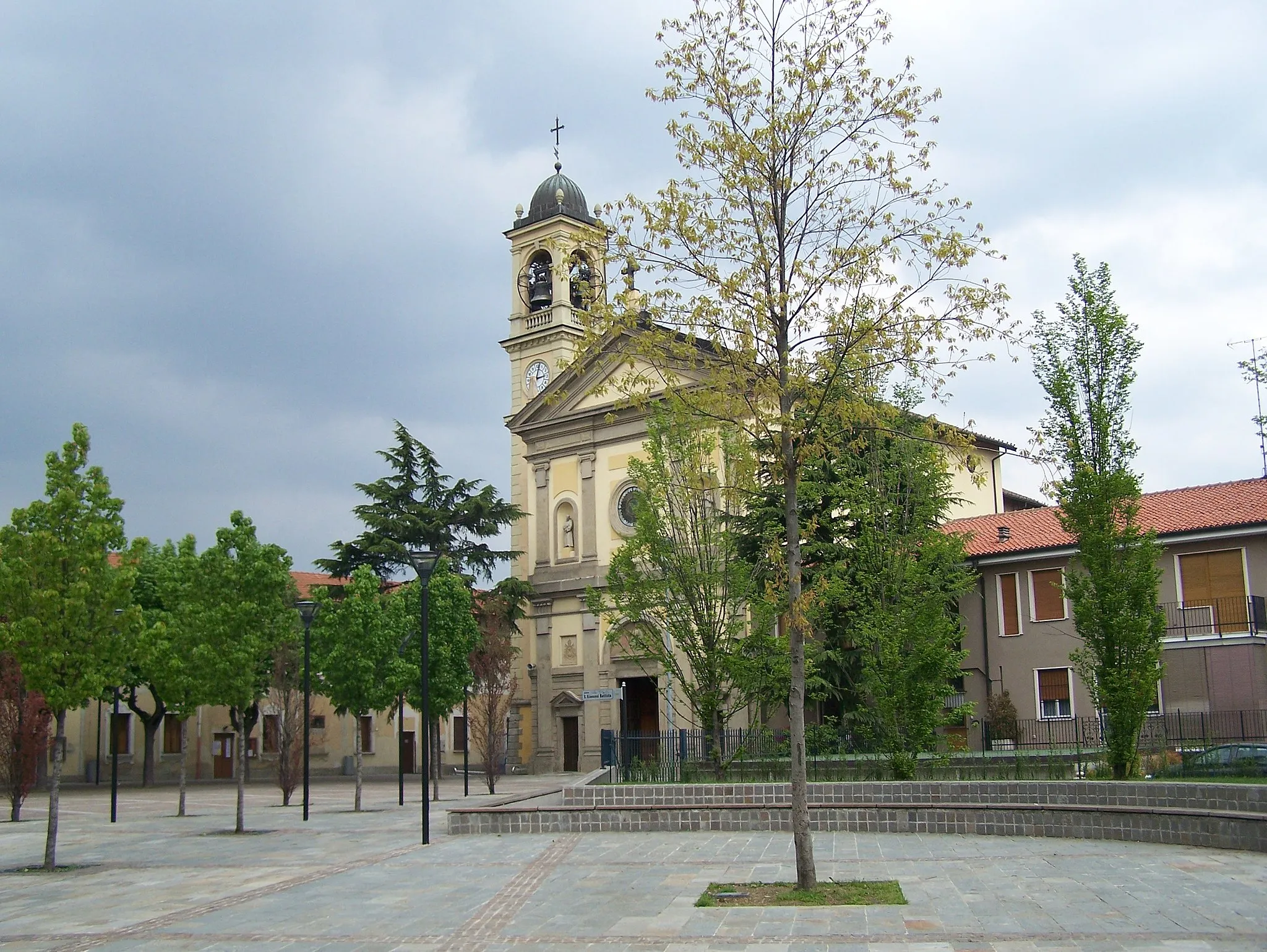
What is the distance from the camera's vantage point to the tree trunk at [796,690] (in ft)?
40.1

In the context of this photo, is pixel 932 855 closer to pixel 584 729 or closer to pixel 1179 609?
pixel 1179 609

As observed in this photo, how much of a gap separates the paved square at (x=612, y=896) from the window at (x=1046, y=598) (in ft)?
50.4

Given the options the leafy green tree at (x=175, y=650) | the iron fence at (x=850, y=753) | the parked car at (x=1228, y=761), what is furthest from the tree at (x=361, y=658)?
the parked car at (x=1228, y=761)

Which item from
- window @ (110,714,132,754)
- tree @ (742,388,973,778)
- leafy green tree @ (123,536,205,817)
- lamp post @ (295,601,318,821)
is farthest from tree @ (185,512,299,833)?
window @ (110,714,132,754)

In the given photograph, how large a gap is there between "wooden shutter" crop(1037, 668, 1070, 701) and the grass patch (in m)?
19.7

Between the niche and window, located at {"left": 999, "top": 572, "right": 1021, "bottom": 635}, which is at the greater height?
the niche

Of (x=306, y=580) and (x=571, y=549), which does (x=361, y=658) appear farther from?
(x=306, y=580)

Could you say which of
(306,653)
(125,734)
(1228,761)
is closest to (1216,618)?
(1228,761)

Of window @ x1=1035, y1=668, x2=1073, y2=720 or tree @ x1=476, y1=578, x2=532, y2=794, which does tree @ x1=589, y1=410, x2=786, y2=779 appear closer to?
tree @ x1=476, y1=578, x2=532, y2=794

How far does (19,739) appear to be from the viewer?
25.9 m

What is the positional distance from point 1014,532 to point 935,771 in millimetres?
14075

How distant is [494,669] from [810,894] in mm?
24975

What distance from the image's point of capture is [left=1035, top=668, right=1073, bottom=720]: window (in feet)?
100

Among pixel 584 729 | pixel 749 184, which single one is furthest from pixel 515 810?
pixel 584 729
